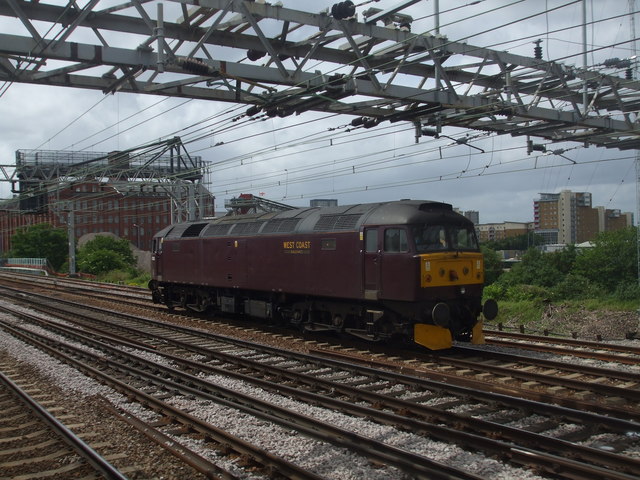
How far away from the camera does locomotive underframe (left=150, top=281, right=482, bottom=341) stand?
472 inches

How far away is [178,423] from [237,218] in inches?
424

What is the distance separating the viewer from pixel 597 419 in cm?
708

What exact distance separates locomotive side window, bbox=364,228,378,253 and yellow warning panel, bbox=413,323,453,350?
1.94 m

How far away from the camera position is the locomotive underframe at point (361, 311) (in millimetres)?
11977

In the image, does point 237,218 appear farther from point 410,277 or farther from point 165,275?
point 410,277

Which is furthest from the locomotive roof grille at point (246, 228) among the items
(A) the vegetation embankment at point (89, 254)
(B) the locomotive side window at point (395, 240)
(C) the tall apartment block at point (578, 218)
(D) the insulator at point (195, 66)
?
(C) the tall apartment block at point (578, 218)

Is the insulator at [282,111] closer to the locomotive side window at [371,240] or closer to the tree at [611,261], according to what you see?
the locomotive side window at [371,240]

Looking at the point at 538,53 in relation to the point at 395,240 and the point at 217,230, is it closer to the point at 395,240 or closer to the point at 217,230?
the point at 395,240

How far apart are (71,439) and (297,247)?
8244 mm

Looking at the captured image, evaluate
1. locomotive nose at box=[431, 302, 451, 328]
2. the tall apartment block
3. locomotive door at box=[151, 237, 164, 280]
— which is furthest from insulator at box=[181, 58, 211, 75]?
the tall apartment block

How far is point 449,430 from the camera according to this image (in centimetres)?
682

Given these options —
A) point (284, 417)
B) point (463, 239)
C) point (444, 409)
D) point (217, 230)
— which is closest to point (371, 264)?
point (463, 239)

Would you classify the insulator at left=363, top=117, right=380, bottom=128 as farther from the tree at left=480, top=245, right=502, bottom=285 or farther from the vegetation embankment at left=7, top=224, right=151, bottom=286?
the vegetation embankment at left=7, top=224, right=151, bottom=286

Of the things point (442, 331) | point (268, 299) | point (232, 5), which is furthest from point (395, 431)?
point (268, 299)
